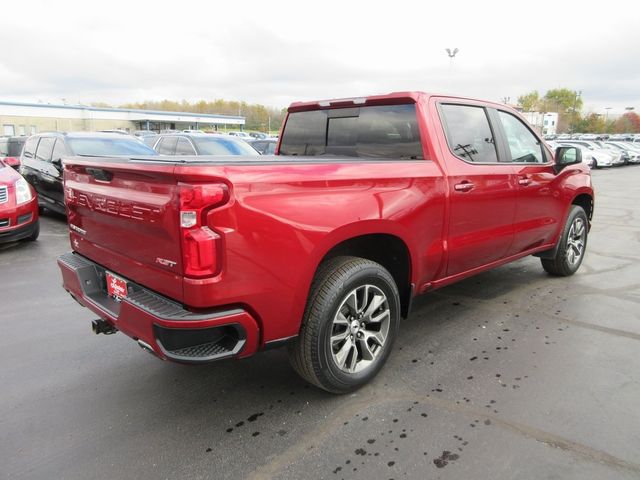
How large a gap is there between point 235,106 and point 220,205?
145542 millimetres

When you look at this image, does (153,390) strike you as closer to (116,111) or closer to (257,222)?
(257,222)

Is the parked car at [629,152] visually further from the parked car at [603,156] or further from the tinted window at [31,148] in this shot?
the tinted window at [31,148]

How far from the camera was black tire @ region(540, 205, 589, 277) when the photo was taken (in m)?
5.31

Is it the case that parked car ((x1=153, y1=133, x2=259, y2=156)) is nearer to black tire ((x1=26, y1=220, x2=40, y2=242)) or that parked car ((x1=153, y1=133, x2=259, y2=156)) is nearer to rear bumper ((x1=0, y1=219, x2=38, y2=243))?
black tire ((x1=26, y1=220, x2=40, y2=242))

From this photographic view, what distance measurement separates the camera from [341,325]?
299cm

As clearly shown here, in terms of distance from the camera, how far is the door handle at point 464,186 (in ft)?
11.8

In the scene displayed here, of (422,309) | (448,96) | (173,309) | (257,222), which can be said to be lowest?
(422,309)

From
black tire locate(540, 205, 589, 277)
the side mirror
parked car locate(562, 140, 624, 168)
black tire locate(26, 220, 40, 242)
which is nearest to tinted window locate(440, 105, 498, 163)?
the side mirror

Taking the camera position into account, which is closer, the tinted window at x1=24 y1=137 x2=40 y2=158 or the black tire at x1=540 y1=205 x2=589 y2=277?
the black tire at x1=540 y1=205 x2=589 y2=277

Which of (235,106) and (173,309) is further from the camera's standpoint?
(235,106)

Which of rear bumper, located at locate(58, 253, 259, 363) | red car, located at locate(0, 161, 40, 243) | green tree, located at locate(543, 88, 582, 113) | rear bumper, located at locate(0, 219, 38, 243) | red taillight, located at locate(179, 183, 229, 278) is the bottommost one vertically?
rear bumper, located at locate(0, 219, 38, 243)

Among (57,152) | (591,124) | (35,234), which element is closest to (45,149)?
(57,152)

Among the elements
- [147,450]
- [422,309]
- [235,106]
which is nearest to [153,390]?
[147,450]

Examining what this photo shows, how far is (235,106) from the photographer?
460ft
